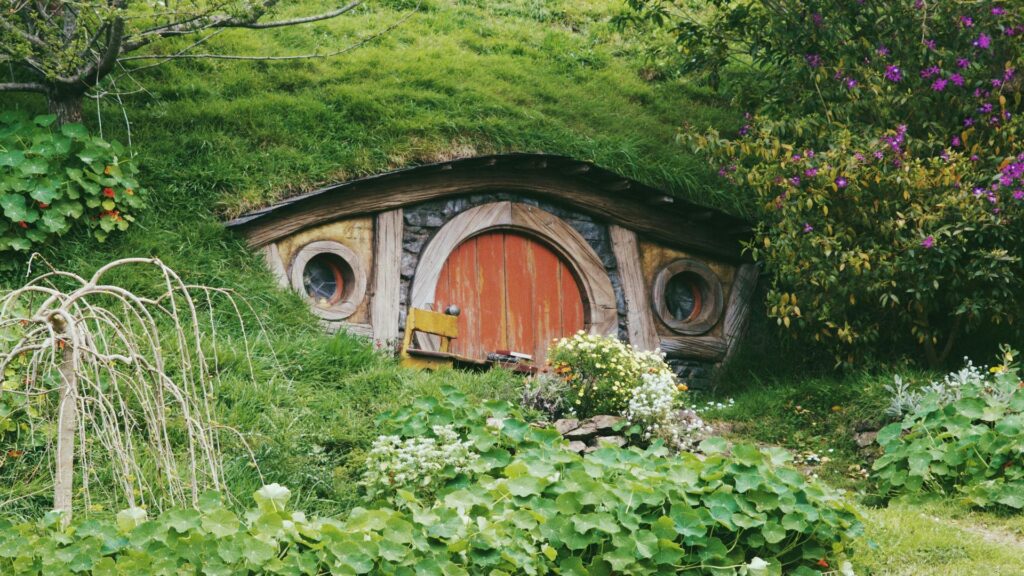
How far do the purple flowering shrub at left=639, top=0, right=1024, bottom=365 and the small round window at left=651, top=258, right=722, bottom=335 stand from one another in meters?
0.84

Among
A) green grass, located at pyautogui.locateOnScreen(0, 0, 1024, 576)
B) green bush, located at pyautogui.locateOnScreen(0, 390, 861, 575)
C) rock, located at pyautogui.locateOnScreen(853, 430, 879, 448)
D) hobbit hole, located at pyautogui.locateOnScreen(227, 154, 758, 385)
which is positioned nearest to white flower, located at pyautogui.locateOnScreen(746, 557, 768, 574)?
green bush, located at pyautogui.locateOnScreen(0, 390, 861, 575)

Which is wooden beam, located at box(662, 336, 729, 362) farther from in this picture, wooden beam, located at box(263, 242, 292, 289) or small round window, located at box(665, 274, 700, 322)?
wooden beam, located at box(263, 242, 292, 289)

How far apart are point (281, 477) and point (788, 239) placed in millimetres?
4592

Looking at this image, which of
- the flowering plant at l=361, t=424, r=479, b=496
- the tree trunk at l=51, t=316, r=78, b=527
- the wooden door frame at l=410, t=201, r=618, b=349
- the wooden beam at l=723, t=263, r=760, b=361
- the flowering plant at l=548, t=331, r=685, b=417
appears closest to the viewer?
the tree trunk at l=51, t=316, r=78, b=527

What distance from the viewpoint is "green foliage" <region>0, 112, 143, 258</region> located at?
685 cm

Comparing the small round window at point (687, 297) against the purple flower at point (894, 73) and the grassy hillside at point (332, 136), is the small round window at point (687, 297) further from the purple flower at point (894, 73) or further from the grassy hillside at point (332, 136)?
the purple flower at point (894, 73)

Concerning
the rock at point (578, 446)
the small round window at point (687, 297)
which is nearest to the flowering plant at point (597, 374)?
the rock at point (578, 446)

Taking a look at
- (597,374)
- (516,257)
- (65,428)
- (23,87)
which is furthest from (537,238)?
(65,428)

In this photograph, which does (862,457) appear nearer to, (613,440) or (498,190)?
(613,440)

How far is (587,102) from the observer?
10.6 m

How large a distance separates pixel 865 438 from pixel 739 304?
2.62 meters

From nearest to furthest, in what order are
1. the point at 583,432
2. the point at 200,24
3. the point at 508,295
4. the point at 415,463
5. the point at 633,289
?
the point at 415,463
the point at 583,432
the point at 200,24
the point at 508,295
the point at 633,289

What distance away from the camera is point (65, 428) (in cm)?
372

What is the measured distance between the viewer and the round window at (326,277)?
314 inches
